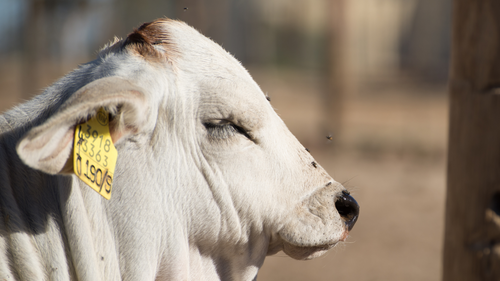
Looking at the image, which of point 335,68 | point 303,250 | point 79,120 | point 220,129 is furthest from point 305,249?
point 335,68

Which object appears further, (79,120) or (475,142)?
(475,142)

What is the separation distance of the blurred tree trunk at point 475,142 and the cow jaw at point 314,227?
815 mm

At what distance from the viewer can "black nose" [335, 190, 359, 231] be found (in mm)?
1996

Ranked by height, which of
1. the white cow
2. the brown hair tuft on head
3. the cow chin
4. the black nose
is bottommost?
the cow chin

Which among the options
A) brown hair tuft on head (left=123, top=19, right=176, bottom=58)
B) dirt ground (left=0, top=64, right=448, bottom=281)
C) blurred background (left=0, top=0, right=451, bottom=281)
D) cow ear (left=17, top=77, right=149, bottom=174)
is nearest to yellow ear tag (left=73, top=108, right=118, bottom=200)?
cow ear (left=17, top=77, right=149, bottom=174)

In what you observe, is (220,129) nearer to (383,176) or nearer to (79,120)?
(79,120)

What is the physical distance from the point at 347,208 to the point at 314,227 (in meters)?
0.22

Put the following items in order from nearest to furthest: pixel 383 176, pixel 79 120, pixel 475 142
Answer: pixel 79 120 < pixel 475 142 < pixel 383 176

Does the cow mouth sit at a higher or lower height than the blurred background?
higher

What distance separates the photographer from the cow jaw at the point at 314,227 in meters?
1.88

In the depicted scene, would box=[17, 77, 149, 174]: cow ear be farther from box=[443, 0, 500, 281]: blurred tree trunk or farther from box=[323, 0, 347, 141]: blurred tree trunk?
box=[323, 0, 347, 141]: blurred tree trunk

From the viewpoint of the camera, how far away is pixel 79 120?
1.42 metres

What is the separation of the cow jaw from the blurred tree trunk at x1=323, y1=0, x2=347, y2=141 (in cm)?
711

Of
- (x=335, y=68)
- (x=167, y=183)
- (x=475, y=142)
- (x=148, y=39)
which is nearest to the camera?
(x=167, y=183)
